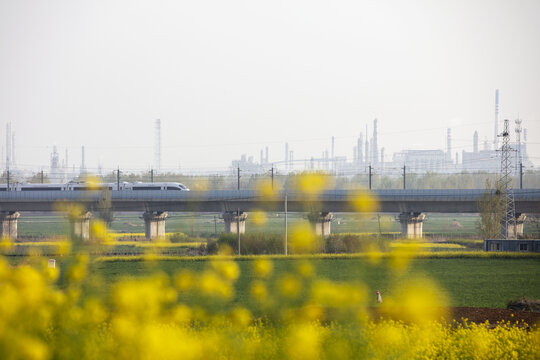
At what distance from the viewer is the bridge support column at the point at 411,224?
57.1 meters

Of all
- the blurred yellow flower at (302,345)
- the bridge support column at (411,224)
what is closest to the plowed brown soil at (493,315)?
the blurred yellow flower at (302,345)

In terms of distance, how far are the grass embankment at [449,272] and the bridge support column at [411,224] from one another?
21.9 meters

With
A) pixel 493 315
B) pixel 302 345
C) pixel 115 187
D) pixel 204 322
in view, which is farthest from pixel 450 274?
pixel 115 187

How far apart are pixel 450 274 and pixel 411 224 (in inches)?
1190

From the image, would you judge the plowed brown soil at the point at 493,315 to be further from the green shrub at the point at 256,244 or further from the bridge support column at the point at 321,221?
the bridge support column at the point at 321,221

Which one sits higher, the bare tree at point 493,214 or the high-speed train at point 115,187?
the high-speed train at point 115,187

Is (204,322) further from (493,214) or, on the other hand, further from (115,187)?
(115,187)

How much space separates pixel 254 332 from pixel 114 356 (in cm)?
310

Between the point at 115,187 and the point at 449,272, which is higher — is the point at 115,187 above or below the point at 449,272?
above

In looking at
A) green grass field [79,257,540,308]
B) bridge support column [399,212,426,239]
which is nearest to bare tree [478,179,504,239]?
bridge support column [399,212,426,239]

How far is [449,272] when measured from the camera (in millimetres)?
28484

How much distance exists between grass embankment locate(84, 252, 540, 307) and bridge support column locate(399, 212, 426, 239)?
21.9m

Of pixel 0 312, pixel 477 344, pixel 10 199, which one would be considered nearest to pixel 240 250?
pixel 477 344

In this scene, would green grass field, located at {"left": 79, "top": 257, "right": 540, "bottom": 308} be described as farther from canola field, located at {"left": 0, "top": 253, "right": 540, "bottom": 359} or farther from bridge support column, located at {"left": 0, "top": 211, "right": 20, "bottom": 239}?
bridge support column, located at {"left": 0, "top": 211, "right": 20, "bottom": 239}
